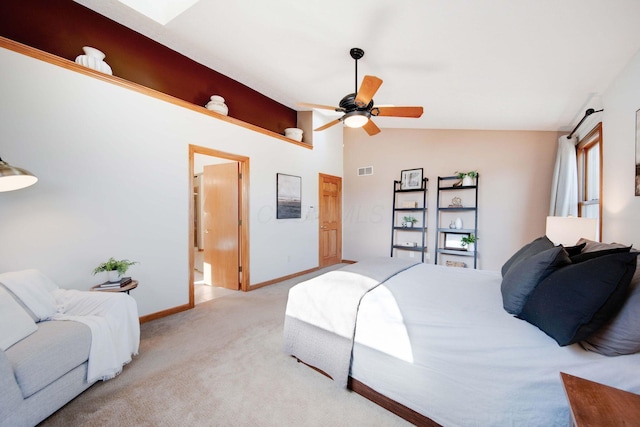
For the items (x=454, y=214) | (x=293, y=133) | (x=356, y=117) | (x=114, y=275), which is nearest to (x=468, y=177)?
(x=454, y=214)

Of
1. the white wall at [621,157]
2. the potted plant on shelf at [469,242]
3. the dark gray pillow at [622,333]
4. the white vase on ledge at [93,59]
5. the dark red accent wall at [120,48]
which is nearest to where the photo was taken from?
the dark gray pillow at [622,333]

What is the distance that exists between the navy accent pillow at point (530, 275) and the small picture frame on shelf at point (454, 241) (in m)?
3.23

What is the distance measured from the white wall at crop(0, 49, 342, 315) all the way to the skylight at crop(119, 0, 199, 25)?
2.59ft

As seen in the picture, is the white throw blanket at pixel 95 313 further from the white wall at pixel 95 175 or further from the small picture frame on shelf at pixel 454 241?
the small picture frame on shelf at pixel 454 241

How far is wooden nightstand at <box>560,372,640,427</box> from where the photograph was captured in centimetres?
73

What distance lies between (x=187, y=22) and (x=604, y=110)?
4.28 meters

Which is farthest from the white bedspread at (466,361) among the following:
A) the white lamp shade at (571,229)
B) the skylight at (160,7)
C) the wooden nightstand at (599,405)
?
the skylight at (160,7)

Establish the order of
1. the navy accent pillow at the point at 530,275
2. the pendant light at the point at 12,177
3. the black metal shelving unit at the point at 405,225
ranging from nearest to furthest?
the navy accent pillow at the point at 530,275, the pendant light at the point at 12,177, the black metal shelving unit at the point at 405,225

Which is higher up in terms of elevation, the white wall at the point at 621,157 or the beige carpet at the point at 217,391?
the white wall at the point at 621,157

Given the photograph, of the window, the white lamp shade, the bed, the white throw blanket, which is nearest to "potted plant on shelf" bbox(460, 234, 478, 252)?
the window

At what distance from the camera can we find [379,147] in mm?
5289

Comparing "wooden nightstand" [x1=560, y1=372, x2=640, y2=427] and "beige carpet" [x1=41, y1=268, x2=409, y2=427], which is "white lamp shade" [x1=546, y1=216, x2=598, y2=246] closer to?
"wooden nightstand" [x1=560, y1=372, x2=640, y2=427]

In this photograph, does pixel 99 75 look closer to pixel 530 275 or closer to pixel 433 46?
pixel 433 46

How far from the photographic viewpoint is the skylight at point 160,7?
236cm
